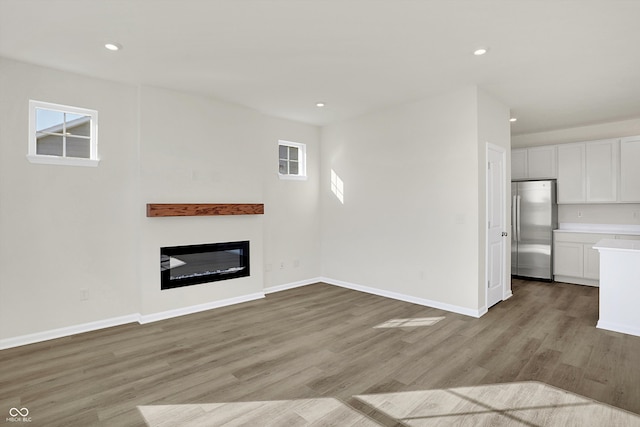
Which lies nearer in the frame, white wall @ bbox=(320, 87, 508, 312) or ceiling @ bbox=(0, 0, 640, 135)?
ceiling @ bbox=(0, 0, 640, 135)

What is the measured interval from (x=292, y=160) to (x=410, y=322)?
133 inches

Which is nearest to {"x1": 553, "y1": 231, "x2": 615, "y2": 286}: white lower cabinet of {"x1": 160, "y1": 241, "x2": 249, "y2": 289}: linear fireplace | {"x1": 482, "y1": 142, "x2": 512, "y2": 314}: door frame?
{"x1": 482, "y1": 142, "x2": 512, "y2": 314}: door frame

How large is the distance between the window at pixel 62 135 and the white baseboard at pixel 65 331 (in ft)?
5.94

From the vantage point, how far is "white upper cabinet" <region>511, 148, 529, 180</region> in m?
6.53

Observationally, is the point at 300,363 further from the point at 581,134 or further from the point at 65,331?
the point at 581,134

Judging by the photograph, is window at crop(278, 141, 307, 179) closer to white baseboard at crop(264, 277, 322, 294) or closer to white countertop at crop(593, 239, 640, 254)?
white baseboard at crop(264, 277, 322, 294)

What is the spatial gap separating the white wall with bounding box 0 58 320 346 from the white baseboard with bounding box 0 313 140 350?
4 cm

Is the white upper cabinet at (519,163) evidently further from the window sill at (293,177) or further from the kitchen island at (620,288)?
the window sill at (293,177)

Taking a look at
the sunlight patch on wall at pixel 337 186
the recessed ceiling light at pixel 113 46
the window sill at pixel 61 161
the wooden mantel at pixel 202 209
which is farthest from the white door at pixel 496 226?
the window sill at pixel 61 161

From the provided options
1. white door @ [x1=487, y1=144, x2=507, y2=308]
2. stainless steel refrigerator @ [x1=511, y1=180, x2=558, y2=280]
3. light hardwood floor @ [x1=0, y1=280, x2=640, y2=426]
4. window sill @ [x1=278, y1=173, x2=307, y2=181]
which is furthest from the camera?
stainless steel refrigerator @ [x1=511, y1=180, x2=558, y2=280]

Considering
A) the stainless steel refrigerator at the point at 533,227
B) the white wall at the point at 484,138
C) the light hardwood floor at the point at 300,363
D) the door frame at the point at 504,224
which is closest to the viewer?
the light hardwood floor at the point at 300,363

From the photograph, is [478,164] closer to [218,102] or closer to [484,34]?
[484,34]

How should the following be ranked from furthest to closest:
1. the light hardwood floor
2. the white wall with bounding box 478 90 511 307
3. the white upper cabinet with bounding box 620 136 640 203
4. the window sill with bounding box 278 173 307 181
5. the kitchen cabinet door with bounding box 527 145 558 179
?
the kitchen cabinet door with bounding box 527 145 558 179
the window sill with bounding box 278 173 307 181
the white upper cabinet with bounding box 620 136 640 203
the white wall with bounding box 478 90 511 307
the light hardwood floor

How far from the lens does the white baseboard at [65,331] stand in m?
3.37
